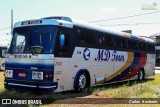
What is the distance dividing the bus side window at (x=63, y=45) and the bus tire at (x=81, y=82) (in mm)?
1464

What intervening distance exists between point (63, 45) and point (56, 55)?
656 mm

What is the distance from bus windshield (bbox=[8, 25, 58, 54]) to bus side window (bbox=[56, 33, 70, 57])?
0.33m

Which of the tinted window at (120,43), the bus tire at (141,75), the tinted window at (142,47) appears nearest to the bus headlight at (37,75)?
the tinted window at (120,43)

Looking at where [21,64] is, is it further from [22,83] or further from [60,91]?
[60,91]

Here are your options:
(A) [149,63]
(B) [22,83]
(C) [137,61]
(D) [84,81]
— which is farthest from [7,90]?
(A) [149,63]

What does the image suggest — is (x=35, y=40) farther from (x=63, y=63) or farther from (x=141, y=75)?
(x=141, y=75)

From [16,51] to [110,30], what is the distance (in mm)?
6180

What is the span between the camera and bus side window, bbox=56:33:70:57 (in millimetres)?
12391

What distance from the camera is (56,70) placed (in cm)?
1230

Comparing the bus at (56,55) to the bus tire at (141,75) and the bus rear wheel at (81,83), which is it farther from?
the bus tire at (141,75)

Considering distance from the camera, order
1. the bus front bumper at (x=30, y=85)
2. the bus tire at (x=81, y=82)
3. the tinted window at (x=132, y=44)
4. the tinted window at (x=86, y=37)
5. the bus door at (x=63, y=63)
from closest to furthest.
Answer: the bus front bumper at (x=30, y=85) < the bus door at (x=63, y=63) < the bus tire at (x=81, y=82) < the tinted window at (x=86, y=37) < the tinted window at (x=132, y=44)

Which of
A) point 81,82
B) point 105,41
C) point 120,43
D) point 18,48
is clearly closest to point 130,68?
point 120,43

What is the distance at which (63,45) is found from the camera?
12680mm

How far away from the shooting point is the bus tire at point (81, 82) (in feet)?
45.0
